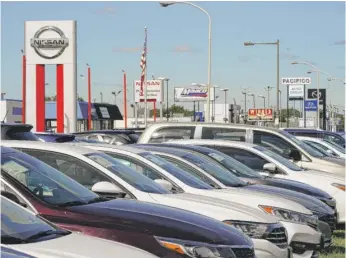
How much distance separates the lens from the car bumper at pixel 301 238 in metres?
8.55

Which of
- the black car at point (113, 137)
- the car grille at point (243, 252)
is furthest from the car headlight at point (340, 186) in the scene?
the car grille at point (243, 252)

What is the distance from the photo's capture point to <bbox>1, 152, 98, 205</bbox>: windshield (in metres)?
6.07

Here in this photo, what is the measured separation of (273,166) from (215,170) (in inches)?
103

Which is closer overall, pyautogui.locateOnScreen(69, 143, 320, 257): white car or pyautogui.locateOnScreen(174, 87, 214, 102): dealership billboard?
pyautogui.locateOnScreen(69, 143, 320, 257): white car

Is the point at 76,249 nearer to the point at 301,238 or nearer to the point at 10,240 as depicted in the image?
the point at 10,240

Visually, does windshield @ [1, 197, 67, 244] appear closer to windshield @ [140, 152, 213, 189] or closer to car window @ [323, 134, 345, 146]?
windshield @ [140, 152, 213, 189]

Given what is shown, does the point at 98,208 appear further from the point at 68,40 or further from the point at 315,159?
the point at 68,40

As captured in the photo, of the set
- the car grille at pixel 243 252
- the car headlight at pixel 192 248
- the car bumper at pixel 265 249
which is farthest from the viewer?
the car bumper at pixel 265 249

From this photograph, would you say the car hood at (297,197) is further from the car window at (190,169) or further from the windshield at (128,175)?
the windshield at (128,175)

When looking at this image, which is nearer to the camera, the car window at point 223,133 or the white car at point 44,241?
the white car at point 44,241

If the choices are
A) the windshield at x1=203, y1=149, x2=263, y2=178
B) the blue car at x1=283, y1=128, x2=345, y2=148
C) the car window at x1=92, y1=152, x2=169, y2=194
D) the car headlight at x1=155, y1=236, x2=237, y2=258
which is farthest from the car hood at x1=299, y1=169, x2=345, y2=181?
the blue car at x1=283, y1=128, x2=345, y2=148

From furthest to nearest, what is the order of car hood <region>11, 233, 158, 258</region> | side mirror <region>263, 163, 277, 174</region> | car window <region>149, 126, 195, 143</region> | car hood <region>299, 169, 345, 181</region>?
car window <region>149, 126, 195, 143</region> → car hood <region>299, 169, 345, 181</region> → side mirror <region>263, 163, 277, 174</region> → car hood <region>11, 233, 158, 258</region>

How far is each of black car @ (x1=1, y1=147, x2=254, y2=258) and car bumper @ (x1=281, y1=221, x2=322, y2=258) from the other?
2540 mm

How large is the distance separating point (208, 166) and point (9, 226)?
5.80 m
